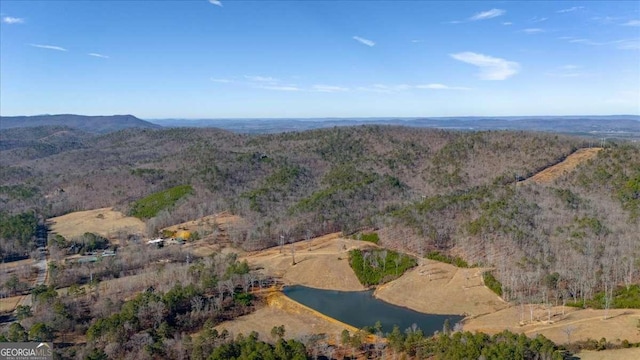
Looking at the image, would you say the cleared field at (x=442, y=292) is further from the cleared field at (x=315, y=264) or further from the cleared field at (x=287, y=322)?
the cleared field at (x=287, y=322)

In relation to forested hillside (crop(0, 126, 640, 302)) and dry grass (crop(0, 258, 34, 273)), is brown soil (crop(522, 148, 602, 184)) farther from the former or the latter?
dry grass (crop(0, 258, 34, 273))

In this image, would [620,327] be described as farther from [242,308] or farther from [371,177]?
[371,177]

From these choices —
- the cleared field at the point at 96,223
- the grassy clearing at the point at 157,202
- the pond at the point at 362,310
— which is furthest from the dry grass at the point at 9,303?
the grassy clearing at the point at 157,202

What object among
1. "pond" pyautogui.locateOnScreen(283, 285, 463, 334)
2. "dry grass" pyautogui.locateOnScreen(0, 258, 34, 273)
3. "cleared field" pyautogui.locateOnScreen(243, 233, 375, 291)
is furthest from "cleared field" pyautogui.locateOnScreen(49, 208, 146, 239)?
"pond" pyautogui.locateOnScreen(283, 285, 463, 334)

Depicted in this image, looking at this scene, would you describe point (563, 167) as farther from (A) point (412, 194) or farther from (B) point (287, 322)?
(B) point (287, 322)

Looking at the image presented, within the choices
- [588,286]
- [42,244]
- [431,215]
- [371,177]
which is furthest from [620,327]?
[42,244]
